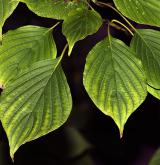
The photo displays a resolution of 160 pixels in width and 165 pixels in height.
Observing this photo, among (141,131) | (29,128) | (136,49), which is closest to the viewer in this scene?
(29,128)

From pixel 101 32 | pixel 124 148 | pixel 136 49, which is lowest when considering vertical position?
pixel 124 148

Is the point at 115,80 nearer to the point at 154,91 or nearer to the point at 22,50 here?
the point at 154,91

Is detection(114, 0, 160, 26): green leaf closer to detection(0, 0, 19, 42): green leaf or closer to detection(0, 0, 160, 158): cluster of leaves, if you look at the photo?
detection(0, 0, 160, 158): cluster of leaves

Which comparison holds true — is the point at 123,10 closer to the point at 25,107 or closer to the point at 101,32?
the point at 25,107

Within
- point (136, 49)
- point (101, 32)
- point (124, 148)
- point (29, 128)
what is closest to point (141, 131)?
point (124, 148)

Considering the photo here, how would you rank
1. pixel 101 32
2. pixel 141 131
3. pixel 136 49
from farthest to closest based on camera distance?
1. pixel 141 131
2. pixel 101 32
3. pixel 136 49

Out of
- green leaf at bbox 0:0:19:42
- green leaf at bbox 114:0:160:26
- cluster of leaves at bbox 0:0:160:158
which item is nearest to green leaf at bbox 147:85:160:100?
cluster of leaves at bbox 0:0:160:158

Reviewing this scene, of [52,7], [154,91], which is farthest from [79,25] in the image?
[154,91]
